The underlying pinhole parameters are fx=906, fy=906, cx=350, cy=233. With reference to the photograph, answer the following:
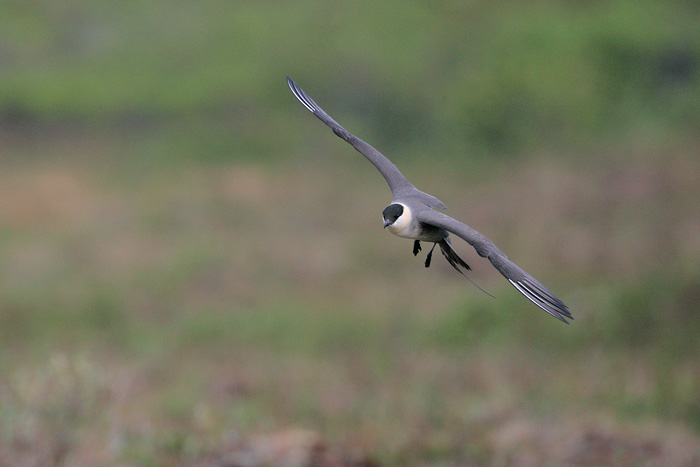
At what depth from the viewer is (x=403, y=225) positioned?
2.62 meters

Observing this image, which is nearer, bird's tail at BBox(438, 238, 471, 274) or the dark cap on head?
the dark cap on head

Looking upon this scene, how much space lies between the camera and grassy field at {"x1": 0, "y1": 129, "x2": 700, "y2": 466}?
7055 mm

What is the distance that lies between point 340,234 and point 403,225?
15.0 m

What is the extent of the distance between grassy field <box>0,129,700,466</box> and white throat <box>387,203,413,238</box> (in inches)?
154

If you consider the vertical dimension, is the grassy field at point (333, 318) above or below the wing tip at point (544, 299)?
above

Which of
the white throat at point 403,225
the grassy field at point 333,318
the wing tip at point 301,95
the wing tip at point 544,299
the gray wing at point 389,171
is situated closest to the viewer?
the wing tip at point 544,299

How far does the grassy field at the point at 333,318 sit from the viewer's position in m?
7.05

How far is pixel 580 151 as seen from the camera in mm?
19766

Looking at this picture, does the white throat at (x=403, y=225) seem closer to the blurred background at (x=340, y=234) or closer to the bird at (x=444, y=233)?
the bird at (x=444, y=233)

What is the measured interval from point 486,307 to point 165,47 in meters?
15.9

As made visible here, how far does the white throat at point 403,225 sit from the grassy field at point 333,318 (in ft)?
12.9

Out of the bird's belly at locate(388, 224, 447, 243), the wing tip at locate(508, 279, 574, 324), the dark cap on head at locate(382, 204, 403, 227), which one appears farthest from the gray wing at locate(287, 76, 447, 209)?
the wing tip at locate(508, 279, 574, 324)

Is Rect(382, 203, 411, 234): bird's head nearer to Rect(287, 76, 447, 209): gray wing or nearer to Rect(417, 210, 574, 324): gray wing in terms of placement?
Rect(417, 210, 574, 324): gray wing

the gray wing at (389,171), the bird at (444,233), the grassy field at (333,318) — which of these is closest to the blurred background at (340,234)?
the grassy field at (333,318)
